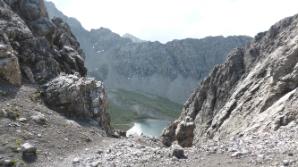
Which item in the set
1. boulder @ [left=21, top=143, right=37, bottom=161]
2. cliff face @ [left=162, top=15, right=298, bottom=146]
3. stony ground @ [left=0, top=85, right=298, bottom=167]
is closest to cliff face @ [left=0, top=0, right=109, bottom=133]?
stony ground @ [left=0, top=85, right=298, bottom=167]

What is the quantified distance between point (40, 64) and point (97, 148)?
1755 centimetres

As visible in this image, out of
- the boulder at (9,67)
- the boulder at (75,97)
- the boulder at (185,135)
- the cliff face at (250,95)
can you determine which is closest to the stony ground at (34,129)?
the boulder at (9,67)

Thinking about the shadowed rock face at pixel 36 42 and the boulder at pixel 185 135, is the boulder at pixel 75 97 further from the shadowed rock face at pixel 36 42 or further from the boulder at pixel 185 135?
the boulder at pixel 185 135

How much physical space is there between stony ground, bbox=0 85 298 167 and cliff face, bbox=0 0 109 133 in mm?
3922

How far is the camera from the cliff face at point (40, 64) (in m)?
35.9

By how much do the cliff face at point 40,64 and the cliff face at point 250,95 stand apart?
1613cm

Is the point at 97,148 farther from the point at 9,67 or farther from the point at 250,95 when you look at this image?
the point at 250,95

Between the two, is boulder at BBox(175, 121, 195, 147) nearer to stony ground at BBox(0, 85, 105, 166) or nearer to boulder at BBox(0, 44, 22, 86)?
stony ground at BBox(0, 85, 105, 166)

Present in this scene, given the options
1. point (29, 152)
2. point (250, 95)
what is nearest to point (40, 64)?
point (29, 152)

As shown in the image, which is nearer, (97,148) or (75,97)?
(97,148)

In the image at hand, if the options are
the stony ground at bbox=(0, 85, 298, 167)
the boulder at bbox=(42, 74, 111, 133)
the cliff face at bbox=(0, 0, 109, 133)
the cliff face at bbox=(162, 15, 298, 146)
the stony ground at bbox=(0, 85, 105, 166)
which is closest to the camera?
the stony ground at bbox=(0, 85, 298, 167)

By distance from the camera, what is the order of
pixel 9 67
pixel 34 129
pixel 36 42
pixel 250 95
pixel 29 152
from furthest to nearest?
pixel 250 95 < pixel 36 42 < pixel 9 67 < pixel 34 129 < pixel 29 152

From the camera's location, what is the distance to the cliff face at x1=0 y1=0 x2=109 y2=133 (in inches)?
1414

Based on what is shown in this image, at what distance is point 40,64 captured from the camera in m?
42.2
